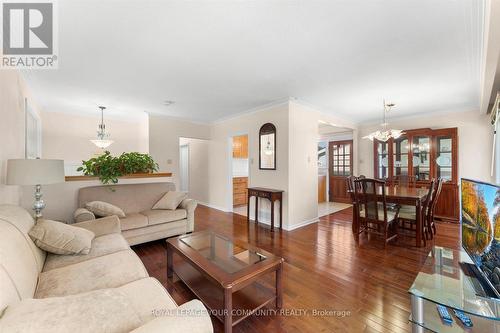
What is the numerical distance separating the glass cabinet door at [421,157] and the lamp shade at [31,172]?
6.21 m

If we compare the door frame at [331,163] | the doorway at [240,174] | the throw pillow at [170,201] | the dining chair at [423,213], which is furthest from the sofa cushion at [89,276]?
the door frame at [331,163]

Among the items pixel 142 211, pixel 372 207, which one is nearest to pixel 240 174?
pixel 142 211

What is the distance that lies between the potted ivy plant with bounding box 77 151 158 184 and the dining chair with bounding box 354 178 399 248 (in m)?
3.52

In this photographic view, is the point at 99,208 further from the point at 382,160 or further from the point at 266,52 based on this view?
the point at 382,160

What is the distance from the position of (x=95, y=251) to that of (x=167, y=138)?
370cm

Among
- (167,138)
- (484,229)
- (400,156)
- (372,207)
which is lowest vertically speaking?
(372,207)

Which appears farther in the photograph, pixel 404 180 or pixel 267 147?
pixel 404 180

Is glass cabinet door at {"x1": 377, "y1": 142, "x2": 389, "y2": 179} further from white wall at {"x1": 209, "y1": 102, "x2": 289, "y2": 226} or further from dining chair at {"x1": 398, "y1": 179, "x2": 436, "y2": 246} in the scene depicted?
white wall at {"x1": 209, "y1": 102, "x2": 289, "y2": 226}

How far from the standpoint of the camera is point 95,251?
5.97 feet

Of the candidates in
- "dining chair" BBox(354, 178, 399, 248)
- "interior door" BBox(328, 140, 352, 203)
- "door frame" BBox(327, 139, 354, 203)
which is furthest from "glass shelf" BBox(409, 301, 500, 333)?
"interior door" BBox(328, 140, 352, 203)

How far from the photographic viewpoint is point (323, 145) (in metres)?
7.02

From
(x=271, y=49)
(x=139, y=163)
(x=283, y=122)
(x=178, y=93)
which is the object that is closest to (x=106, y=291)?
(x=271, y=49)

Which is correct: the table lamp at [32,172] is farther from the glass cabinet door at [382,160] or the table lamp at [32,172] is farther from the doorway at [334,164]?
the glass cabinet door at [382,160]

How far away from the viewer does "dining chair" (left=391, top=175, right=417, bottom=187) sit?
4.70 meters
